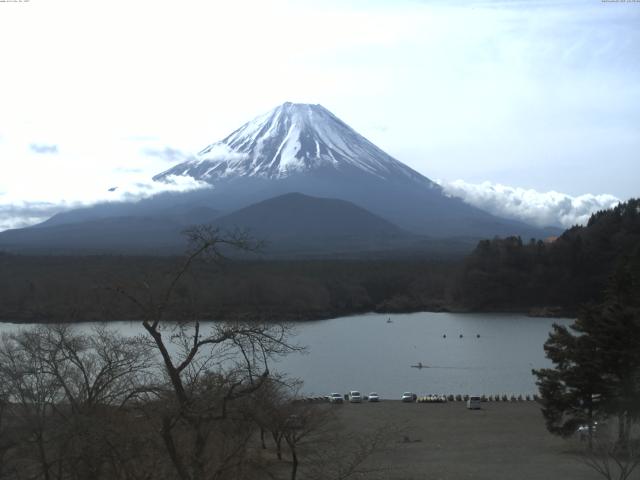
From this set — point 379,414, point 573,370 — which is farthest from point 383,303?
point 573,370

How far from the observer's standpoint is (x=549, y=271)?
44094 mm

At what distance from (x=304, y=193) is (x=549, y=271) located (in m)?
59.7

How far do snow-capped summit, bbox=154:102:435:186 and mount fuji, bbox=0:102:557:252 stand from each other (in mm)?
125

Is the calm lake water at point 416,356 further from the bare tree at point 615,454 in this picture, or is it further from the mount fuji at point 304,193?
the mount fuji at point 304,193

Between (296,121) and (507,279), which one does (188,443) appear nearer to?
(507,279)

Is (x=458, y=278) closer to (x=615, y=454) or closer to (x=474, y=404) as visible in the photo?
(x=474, y=404)

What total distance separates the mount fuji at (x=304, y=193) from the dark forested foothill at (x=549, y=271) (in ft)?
126

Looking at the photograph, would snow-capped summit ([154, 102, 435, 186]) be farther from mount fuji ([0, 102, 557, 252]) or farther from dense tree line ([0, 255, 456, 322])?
dense tree line ([0, 255, 456, 322])

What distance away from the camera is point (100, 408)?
17.5 ft

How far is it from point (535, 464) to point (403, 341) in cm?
1812

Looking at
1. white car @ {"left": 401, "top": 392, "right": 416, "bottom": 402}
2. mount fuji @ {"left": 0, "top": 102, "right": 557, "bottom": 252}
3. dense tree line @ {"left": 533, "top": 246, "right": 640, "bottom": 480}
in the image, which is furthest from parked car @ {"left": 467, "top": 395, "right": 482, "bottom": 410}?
mount fuji @ {"left": 0, "top": 102, "right": 557, "bottom": 252}

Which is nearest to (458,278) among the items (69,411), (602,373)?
(602,373)

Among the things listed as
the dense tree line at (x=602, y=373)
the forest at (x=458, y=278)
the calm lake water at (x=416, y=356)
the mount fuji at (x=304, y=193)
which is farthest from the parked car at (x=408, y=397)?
the mount fuji at (x=304, y=193)

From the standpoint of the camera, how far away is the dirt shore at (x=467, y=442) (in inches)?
436
